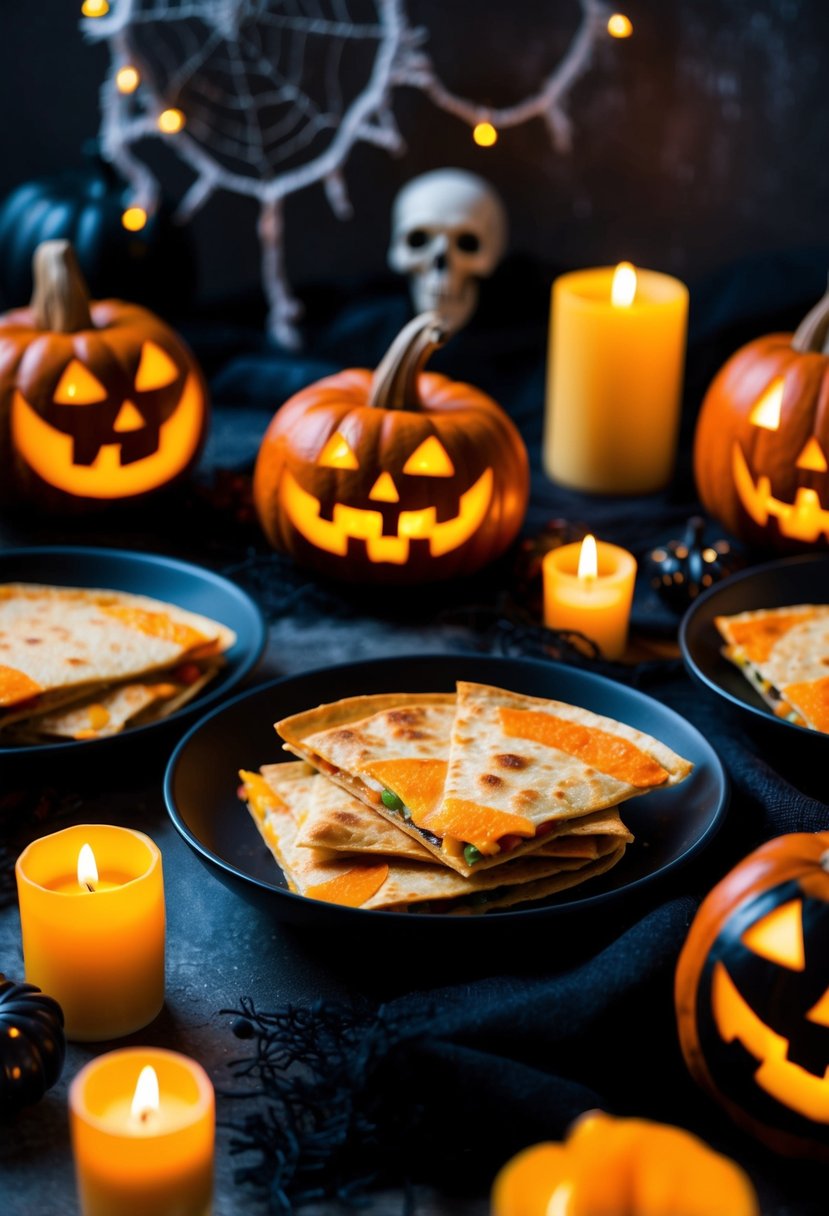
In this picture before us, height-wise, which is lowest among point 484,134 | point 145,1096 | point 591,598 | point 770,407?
point 591,598

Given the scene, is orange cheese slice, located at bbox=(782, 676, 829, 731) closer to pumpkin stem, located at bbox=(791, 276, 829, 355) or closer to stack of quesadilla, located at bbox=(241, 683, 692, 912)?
stack of quesadilla, located at bbox=(241, 683, 692, 912)

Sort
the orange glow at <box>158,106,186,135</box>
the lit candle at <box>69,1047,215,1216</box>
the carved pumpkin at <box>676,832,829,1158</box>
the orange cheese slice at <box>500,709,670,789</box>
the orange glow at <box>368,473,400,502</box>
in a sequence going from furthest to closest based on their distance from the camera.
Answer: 1. the orange glow at <box>158,106,186,135</box>
2. the orange glow at <box>368,473,400,502</box>
3. the orange cheese slice at <box>500,709,670,789</box>
4. the carved pumpkin at <box>676,832,829,1158</box>
5. the lit candle at <box>69,1047,215,1216</box>

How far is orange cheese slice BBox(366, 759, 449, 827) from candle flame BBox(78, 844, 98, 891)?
1.11ft

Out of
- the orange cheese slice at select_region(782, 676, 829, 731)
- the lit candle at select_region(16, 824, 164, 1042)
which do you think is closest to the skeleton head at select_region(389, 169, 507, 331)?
the orange cheese slice at select_region(782, 676, 829, 731)

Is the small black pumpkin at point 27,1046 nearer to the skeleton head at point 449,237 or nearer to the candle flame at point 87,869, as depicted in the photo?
the candle flame at point 87,869

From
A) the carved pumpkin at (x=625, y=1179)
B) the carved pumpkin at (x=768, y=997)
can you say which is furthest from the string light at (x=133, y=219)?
the carved pumpkin at (x=625, y=1179)

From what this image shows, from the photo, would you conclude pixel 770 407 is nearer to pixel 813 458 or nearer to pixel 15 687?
pixel 813 458

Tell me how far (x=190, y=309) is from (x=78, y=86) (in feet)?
2.01

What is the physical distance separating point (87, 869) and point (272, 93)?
2.41 meters

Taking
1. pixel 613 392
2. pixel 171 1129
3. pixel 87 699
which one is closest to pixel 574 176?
pixel 613 392

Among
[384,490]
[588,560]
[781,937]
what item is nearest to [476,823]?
[781,937]

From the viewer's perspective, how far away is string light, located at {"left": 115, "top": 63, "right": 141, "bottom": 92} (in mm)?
3094

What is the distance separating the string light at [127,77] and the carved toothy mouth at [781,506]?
1578 millimetres

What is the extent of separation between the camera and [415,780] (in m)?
1.60
